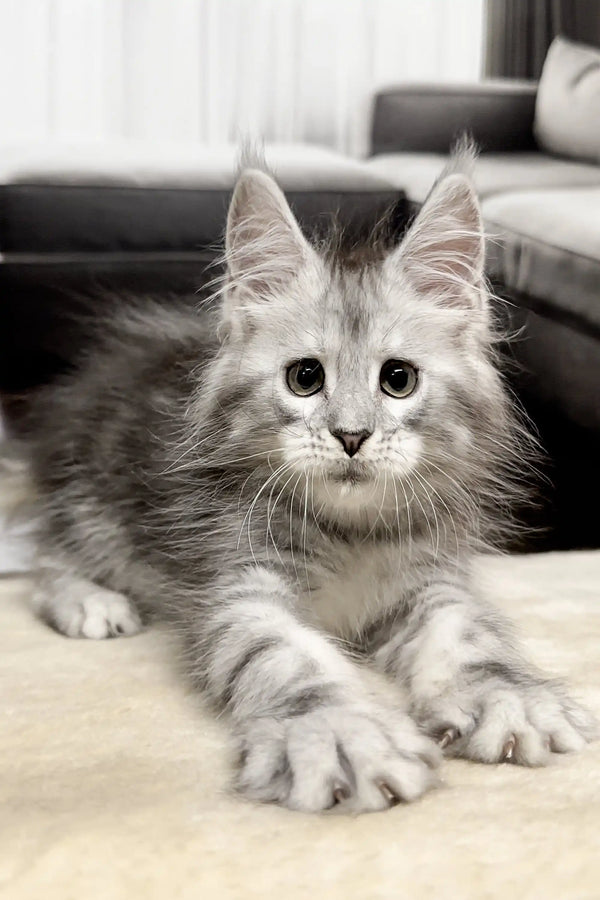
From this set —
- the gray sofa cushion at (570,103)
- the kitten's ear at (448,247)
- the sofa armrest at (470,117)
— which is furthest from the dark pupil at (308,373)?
the sofa armrest at (470,117)

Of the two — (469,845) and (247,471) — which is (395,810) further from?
(247,471)

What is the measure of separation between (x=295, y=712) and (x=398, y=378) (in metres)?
0.45

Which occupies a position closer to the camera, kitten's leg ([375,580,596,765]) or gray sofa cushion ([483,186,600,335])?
kitten's leg ([375,580,596,765])

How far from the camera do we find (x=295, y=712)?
1.08 meters

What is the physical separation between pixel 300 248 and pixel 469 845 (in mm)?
808

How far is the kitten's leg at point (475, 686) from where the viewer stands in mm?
1105

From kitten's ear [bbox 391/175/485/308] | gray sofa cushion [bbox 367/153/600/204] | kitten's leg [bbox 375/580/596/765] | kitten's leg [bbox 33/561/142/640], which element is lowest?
kitten's leg [bbox 33/561/142/640]

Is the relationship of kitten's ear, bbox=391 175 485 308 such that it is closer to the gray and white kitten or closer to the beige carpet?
the gray and white kitten

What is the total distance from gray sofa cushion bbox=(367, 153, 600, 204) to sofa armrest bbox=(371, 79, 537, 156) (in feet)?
0.61

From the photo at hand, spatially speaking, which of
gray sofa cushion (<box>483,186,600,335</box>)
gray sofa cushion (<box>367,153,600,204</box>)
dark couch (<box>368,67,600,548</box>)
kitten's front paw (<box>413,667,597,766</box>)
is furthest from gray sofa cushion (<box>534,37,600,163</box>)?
kitten's front paw (<box>413,667,597,766</box>)

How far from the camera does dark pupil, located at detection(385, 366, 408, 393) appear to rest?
1.29m

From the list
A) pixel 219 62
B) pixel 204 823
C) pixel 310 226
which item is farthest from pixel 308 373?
pixel 219 62

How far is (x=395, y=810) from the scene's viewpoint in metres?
0.99

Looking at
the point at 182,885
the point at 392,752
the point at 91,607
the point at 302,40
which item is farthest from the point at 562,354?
the point at 302,40
